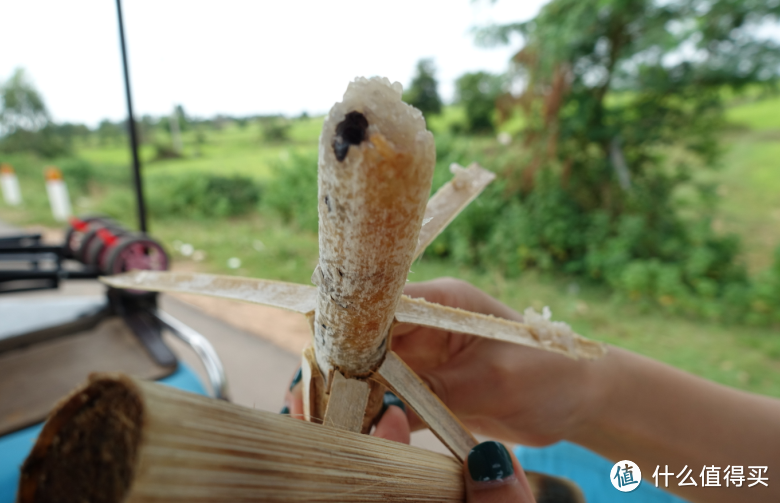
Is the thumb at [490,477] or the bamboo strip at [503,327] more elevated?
the bamboo strip at [503,327]

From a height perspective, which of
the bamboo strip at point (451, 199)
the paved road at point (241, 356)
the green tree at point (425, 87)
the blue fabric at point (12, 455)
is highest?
the green tree at point (425, 87)

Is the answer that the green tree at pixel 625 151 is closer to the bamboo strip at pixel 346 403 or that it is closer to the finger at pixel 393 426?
the finger at pixel 393 426

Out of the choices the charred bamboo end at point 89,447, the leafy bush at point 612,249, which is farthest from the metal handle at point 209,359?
the leafy bush at point 612,249

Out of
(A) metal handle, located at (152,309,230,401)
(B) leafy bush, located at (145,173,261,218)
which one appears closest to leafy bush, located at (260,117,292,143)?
(B) leafy bush, located at (145,173,261,218)

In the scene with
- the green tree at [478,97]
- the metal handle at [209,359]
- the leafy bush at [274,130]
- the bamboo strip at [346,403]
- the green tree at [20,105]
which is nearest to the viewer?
the bamboo strip at [346,403]

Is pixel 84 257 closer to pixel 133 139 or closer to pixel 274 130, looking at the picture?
pixel 133 139

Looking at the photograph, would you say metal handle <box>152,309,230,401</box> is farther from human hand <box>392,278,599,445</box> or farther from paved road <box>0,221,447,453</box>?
A: human hand <box>392,278,599,445</box>

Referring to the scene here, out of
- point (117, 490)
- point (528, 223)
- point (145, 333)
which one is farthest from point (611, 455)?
point (528, 223)
